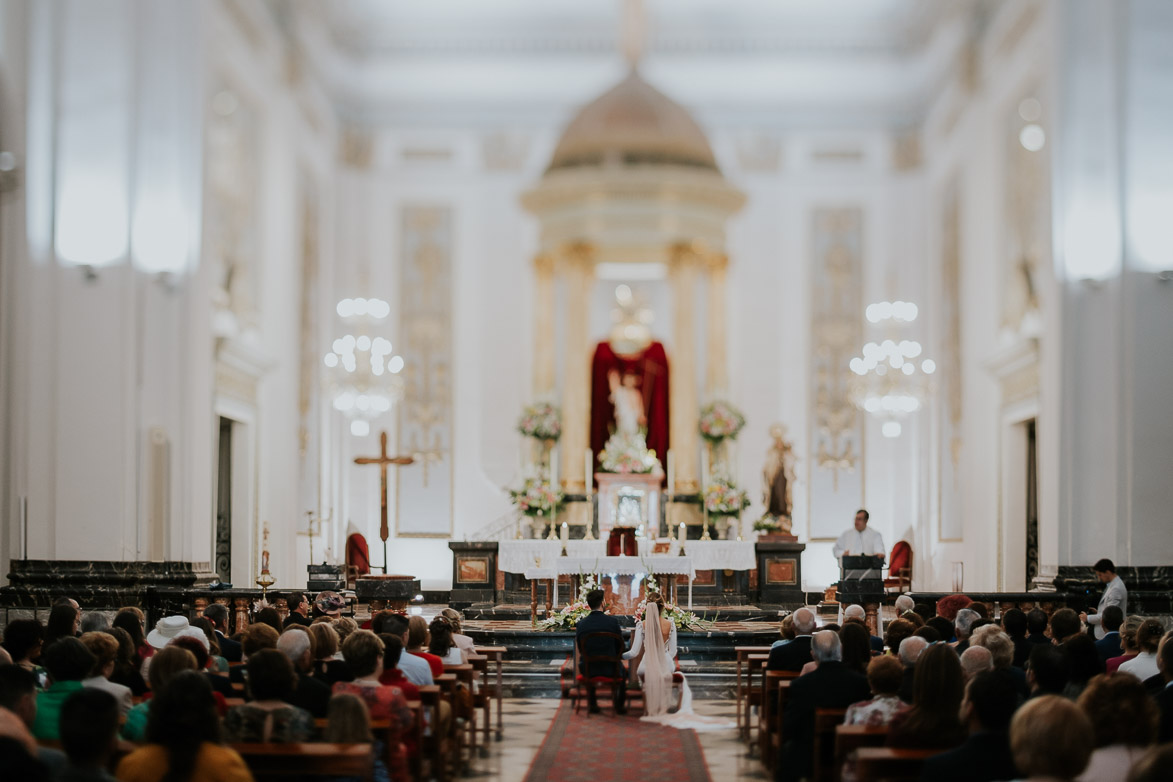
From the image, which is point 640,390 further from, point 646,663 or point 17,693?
point 17,693

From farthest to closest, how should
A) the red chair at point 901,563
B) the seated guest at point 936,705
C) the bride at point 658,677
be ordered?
the red chair at point 901,563, the bride at point 658,677, the seated guest at point 936,705

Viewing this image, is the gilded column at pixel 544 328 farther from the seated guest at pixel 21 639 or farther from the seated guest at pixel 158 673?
the seated guest at pixel 158 673

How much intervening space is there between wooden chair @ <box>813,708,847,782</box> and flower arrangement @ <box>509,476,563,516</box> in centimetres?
1149

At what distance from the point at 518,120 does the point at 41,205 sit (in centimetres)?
1024

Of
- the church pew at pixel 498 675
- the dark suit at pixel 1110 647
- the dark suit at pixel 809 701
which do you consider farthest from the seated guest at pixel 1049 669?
the church pew at pixel 498 675

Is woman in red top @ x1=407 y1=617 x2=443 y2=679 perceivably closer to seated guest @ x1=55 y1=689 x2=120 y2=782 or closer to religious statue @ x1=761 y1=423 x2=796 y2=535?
seated guest @ x1=55 y1=689 x2=120 y2=782

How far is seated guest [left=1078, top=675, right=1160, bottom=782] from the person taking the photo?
4816mm

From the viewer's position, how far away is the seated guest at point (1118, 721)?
4.82 metres

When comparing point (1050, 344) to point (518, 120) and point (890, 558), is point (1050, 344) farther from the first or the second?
point (518, 120)

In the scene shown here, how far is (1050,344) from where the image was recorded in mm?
15102

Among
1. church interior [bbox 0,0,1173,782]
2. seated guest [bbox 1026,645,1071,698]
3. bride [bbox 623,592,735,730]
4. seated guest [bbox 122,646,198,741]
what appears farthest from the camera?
church interior [bbox 0,0,1173,782]

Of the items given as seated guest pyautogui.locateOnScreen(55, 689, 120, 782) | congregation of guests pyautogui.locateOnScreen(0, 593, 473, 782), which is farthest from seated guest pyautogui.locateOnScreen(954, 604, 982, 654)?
seated guest pyautogui.locateOnScreen(55, 689, 120, 782)

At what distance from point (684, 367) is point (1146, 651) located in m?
12.7

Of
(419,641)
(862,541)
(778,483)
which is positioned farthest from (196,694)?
(778,483)
